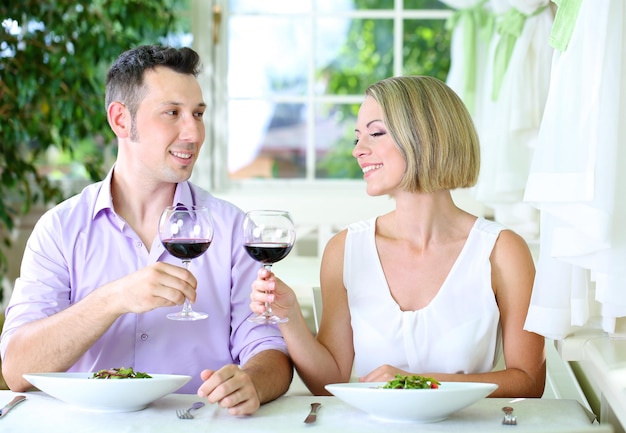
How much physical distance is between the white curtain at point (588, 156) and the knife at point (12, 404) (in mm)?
1038

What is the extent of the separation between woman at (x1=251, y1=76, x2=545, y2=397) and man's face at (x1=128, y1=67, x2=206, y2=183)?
0.38 metres

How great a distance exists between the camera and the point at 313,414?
1.66 metres

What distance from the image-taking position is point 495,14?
4141 millimetres

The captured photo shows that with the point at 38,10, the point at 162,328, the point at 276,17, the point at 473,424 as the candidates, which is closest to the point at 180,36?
the point at 276,17

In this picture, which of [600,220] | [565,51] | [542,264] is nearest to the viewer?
[600,220]

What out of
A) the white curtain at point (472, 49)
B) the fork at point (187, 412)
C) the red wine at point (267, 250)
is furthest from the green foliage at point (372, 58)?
the fork at point (187, 412)

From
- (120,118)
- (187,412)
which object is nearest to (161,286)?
(187,412)

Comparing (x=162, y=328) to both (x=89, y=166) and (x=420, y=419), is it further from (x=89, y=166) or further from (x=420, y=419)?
(x=89, y=166)

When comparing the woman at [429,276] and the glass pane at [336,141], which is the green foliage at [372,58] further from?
the woman at [429,276]

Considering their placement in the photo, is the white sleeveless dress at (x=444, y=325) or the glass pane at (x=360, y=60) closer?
the white sleeveless dress at (x=444, y=325)

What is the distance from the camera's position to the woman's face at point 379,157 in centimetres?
214

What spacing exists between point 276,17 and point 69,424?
353 cm

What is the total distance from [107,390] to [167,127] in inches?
29.8

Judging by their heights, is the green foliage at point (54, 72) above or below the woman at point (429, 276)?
above
